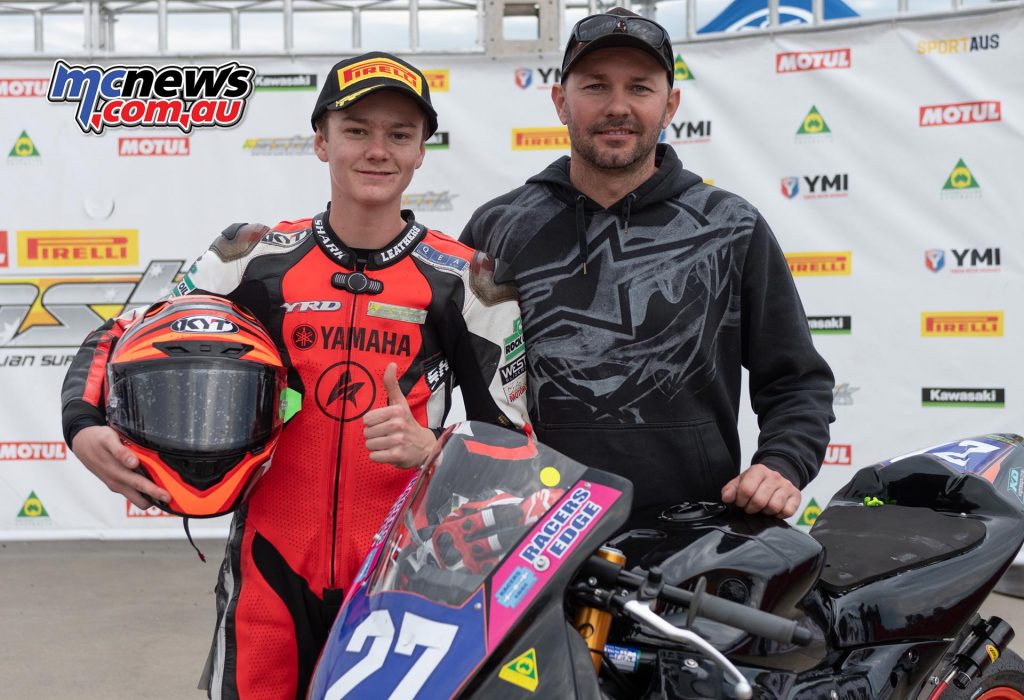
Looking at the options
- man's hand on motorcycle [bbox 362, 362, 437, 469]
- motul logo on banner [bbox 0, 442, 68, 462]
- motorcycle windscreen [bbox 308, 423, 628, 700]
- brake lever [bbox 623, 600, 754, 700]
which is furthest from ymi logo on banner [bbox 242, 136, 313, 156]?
brake lever [bbox 623, 600, 754, 700]

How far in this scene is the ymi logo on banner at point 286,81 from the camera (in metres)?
5.13

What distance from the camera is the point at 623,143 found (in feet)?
7.36

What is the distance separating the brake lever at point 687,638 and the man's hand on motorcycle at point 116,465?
3.10 ft

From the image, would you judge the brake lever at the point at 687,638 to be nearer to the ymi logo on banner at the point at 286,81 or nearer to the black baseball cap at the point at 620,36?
the black baseball cap at the point at 620,36

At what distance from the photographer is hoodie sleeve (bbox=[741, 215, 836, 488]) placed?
2191mm

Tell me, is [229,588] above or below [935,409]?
above

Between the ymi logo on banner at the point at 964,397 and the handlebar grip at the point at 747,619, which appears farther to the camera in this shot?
the ymi logo on banner at the point at 964,397

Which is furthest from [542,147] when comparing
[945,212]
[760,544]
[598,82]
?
[760,544]

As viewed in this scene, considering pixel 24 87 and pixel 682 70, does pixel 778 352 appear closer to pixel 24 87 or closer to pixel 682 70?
pixel 682 70

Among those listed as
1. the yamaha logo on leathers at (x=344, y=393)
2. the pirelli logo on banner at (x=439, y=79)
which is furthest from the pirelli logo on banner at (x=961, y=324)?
the yamaha logo on leathers at (x=344, y=393)

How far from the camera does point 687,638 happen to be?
3.87 feet

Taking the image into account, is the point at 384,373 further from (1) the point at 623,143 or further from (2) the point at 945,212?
(2) the point at 945,212

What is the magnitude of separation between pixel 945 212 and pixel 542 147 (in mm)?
2046

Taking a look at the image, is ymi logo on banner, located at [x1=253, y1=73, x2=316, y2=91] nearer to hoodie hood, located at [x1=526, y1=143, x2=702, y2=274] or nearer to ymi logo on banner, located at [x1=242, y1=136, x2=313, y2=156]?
ymi logo on banner, located at [x1=242, y1=136, x2=313, y2=156]
